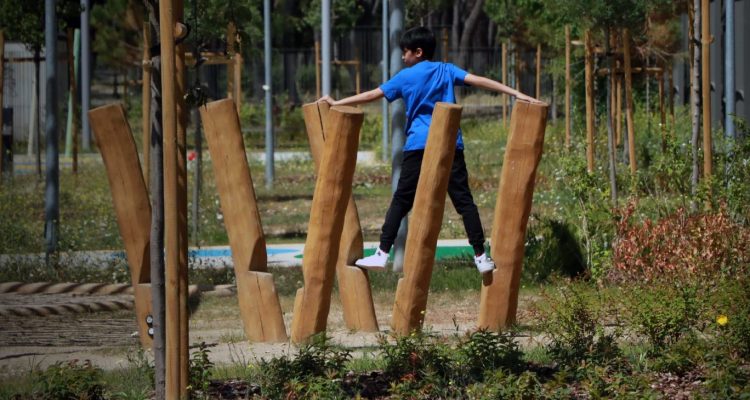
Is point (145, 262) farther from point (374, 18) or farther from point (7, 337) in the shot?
point (374, 18)

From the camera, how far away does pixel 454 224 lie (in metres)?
14.3

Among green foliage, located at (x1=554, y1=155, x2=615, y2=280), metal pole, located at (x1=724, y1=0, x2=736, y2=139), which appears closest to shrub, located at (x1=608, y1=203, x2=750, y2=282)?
green foliage, located at (x1=554, y1=155, x2=615, y2=280)

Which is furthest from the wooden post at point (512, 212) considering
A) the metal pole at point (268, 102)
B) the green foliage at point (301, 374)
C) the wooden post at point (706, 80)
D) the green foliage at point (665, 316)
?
the metal pole at point (268, 102)

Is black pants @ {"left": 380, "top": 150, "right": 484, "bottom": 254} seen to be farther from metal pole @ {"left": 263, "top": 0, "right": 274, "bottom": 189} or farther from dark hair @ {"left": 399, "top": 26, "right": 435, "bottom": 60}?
metal pole @ {"left": 263, "top": 0, "right": 274, "bottom": 189}

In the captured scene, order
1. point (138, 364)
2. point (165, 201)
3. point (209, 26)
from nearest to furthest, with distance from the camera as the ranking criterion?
point (165, 201) < point (138, 364) < point (209, 26)

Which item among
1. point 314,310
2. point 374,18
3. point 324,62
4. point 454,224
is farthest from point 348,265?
point 374,18

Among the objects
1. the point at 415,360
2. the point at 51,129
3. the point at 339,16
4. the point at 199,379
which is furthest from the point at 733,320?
the point at 339,16

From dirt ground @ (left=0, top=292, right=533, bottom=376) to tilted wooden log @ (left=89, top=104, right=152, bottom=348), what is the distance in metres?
0.45

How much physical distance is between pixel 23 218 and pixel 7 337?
6936mm

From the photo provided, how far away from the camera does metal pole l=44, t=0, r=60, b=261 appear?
1111 centimetres

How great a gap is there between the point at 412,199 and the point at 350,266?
582 millimetres

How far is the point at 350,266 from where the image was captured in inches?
295

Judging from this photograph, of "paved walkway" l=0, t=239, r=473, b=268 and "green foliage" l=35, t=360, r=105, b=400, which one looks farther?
"paved walkway" l=0, t=239, r=473, b=268

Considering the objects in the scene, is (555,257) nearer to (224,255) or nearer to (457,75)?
(457,75)
